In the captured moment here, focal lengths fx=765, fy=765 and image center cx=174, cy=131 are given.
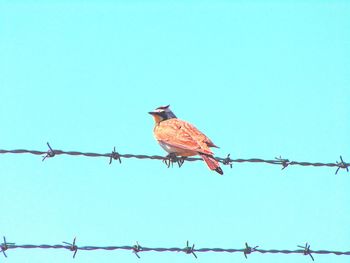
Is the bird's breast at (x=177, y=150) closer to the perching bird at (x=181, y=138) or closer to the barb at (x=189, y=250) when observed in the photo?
the perching bird at (x=181, y=138)

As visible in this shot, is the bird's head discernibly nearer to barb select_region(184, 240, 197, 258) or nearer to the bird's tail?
the bird's tail

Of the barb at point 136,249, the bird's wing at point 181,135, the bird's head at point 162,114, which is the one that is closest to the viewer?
the barb at point 136,249

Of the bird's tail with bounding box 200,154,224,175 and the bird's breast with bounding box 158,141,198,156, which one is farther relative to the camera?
the bird's breast with bounding box 158,141,198,156

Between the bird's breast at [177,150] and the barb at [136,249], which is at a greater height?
the bird's breast at [177,150]

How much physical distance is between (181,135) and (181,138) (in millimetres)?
162

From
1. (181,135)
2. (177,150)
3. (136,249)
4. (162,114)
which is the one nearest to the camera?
(136,249)

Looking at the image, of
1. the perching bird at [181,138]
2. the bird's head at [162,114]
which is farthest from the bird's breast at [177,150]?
the bird's head at [162,114]

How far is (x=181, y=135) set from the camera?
11414 millimetres

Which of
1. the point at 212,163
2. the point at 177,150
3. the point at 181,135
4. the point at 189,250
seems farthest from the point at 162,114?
the point at 189,250

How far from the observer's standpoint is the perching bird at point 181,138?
397 inches

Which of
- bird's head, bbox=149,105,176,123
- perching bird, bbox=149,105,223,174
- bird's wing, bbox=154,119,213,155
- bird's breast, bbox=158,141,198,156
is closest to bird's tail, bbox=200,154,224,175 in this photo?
perching bird, bbox=149,105,223,174

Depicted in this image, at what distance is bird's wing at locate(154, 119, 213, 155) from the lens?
1066 centimetres

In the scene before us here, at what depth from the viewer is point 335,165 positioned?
8211 millimetres

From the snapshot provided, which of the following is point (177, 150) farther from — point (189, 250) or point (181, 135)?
point (189, 250)
